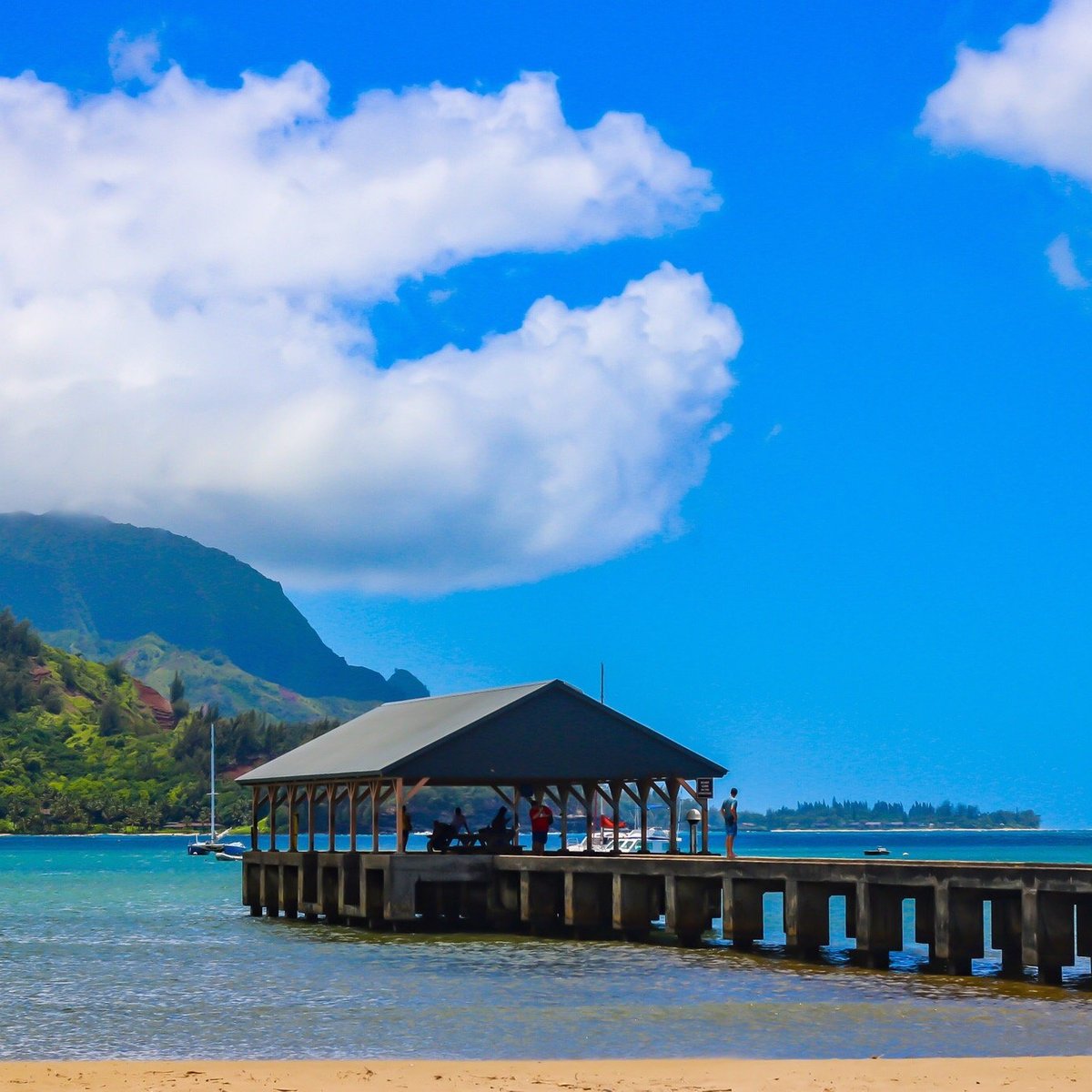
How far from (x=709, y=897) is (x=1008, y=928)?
8815 millimetres

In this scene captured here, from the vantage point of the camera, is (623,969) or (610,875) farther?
(610,875)

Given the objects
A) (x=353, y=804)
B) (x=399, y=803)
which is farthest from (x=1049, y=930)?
(x=353, y=804)

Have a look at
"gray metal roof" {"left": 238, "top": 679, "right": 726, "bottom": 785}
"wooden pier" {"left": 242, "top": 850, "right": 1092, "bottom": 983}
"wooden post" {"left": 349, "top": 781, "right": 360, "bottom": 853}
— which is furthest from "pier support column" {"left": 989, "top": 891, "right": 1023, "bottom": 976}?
"wooden post" {"left": 349, "top": 781, "right": 360, "bottom": 853}

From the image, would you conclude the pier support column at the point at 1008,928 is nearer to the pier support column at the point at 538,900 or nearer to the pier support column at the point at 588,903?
the pier support column at the point at 588,903

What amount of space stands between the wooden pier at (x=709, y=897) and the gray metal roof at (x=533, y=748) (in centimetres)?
211

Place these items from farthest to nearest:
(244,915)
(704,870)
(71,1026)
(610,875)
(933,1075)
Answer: (244,915)
(610,875)
(704,870)
(71,1026)
(933,1075)

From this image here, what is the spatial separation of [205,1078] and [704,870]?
19011mm

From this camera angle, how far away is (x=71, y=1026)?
88.2 ft

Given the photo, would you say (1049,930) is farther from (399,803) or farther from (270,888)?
(270,888)

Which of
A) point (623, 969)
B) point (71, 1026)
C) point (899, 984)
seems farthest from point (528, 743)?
point (71, 1026)

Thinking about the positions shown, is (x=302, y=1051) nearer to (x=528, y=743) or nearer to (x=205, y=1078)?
(x=205, y=1078)

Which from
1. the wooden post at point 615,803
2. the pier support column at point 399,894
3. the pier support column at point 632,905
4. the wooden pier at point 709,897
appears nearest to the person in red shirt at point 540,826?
the wooden pier at point 709,897

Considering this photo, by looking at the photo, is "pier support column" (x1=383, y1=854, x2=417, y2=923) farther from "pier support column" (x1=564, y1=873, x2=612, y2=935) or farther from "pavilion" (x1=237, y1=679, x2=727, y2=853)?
"pier support column" (x1=564, y1=873, x2=612, y2=935)

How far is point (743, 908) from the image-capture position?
36.8 metres
